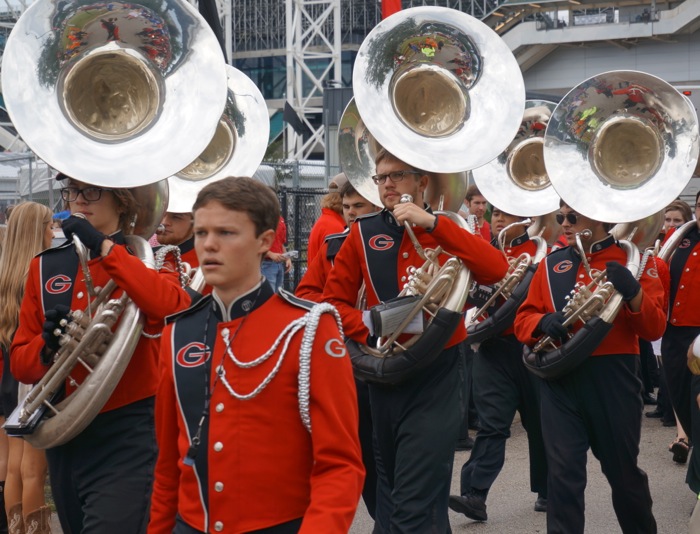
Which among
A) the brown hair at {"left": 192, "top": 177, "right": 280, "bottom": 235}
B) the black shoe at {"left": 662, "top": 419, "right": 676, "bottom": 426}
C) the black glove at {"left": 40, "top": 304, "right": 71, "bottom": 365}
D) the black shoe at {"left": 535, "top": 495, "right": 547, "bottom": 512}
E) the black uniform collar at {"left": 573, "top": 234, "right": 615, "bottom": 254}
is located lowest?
the black shoe at {"left": 662, "top": 419, "right": 676, "bottom": 426}

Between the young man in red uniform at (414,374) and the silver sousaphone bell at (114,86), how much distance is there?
0.92 m

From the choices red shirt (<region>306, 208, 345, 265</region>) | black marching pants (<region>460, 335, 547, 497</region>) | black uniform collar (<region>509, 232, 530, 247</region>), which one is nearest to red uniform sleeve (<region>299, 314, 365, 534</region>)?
black marching pants (<region>460, 335, 547, 497</region>)

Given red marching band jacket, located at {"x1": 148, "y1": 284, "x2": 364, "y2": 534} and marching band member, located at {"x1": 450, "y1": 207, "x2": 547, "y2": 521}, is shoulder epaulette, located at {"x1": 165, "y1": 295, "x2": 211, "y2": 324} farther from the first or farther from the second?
marching band member, located at {"x1": 450, "y1": 207, "x2": 547, "y2": 521}

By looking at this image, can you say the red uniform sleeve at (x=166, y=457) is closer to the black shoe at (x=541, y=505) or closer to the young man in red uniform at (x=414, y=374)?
Result: the young man in red uniform at (x=414, y=374)

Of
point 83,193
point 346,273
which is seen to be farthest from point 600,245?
point 83,193

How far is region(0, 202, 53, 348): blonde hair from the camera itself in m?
5.24

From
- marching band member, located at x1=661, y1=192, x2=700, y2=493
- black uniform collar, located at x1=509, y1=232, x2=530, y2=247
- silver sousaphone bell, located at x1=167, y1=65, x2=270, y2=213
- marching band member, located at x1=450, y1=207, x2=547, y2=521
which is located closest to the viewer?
silver sousaphone bell, located at x1=167, y1=65, x2=270, y2=213

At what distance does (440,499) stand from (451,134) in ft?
5.57

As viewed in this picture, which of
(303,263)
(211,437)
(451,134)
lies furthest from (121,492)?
(303,263)

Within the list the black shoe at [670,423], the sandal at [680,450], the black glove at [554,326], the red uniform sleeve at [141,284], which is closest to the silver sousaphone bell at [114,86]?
the red uniform sleeve at [141,284]

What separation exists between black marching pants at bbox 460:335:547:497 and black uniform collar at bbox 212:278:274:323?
357cm

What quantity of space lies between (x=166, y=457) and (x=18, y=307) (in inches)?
101

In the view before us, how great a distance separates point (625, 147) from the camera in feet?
19.3

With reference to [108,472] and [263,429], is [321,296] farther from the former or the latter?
[263,429]
